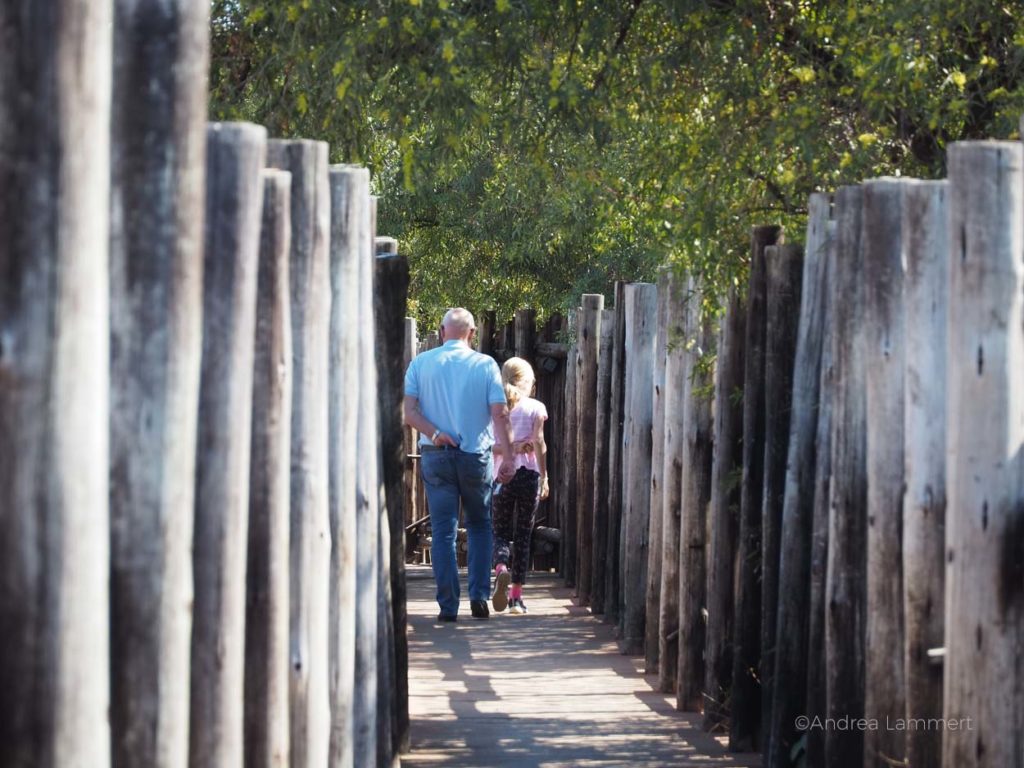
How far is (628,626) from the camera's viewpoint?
10086mm

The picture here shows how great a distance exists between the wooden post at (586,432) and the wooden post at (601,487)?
A: 0.40 meters

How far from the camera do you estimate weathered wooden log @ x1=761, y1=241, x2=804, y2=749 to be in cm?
683

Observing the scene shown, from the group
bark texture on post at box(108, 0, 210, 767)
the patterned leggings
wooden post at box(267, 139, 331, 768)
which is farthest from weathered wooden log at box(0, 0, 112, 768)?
the patterned leggings

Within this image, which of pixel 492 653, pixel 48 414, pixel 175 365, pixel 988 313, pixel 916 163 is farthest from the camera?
pixel 492 653

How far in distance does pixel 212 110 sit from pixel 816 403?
360 cm

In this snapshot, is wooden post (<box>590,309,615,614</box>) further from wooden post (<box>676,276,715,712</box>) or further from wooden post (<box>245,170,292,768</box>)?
wooden post (<box>245,170,292,768</box>)

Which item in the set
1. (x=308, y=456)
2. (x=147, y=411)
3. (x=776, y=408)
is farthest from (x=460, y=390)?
(x=147, y=411)

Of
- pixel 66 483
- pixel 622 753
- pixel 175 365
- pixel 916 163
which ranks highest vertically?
pixel 916 163

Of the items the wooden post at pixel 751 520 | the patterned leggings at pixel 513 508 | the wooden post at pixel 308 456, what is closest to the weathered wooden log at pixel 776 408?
the wooden post at pixel 751 520

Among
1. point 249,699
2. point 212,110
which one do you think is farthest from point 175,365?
point 212,110

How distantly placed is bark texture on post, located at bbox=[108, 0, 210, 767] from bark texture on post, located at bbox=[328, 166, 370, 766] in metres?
1.98

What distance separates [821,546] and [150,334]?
3462 millimetres

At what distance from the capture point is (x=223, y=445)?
370 centimetres

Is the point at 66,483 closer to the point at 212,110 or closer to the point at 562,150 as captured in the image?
the point at 212,110
